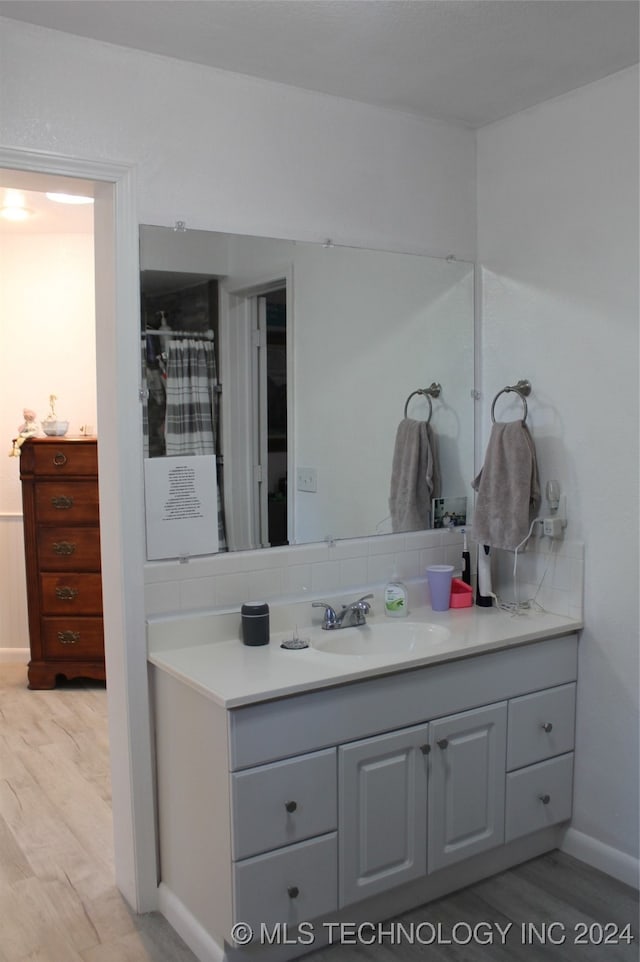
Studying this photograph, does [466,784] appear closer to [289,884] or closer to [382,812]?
[382,812]

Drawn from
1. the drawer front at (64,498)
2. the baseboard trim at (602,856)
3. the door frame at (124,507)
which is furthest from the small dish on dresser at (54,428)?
the baseboard trim at (602,856)

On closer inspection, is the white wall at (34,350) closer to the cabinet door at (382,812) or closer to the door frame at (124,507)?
the door frame at (124,507)

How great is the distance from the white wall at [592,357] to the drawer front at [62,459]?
2.36 metres

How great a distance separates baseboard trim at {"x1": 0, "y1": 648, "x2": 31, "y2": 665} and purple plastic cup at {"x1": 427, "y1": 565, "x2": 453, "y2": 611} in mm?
2980

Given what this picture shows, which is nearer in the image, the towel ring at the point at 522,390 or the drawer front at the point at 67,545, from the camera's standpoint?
the towel ring at the point at 522,390

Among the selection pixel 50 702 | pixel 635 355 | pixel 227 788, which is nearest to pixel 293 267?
pixel 635 355

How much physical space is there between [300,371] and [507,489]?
30.3 inches

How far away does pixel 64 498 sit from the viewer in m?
4.37

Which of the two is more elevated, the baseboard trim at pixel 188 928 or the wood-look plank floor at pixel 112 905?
the baseboard trim at pixel 188 928

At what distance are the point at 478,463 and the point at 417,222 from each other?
2.81ft

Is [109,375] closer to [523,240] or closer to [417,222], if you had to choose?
[417,222]

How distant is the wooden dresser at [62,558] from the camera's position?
14.3 feet

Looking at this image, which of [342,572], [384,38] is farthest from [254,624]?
[384,38]

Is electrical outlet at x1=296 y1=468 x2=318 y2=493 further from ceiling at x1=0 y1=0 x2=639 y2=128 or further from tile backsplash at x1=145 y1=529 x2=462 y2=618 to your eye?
ceiling at x1=0 y1=0 x2=639 y2=128
